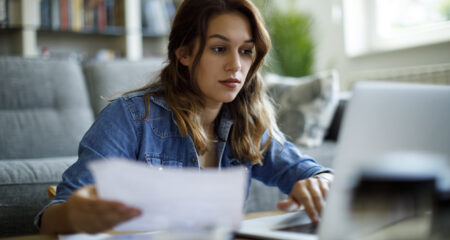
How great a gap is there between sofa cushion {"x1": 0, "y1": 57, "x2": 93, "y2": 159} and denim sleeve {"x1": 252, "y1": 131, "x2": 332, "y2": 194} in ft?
3.40

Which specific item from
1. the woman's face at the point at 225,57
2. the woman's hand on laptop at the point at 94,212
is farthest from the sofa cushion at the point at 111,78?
the woman's hand on laptop at the point at 94,212

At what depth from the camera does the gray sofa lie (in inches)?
58.2

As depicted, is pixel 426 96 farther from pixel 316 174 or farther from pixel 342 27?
pixel 342 27

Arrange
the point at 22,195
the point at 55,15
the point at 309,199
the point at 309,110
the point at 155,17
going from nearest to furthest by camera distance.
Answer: the point at 309,199, the point at 22,195, the point at 309,110, the point at 55,15, the point at 155,17

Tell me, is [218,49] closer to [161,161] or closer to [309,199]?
[161,161]

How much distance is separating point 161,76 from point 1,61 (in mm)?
1054

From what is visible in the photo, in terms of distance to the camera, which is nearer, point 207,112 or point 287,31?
point 207,112

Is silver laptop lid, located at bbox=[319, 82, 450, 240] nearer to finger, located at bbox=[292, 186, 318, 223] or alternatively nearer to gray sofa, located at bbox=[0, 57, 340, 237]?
finger, located at bbox=[292, 186, 318, 223]

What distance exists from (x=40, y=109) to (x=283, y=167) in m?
1.28

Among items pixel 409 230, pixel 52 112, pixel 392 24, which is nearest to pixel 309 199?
pixel 409 230

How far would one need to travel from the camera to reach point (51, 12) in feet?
10.1

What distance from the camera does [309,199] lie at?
2.44 ft

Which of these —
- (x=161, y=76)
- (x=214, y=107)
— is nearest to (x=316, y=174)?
(x=214, y=107)

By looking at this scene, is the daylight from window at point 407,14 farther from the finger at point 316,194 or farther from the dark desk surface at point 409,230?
the dark desk surface at point 409,230
